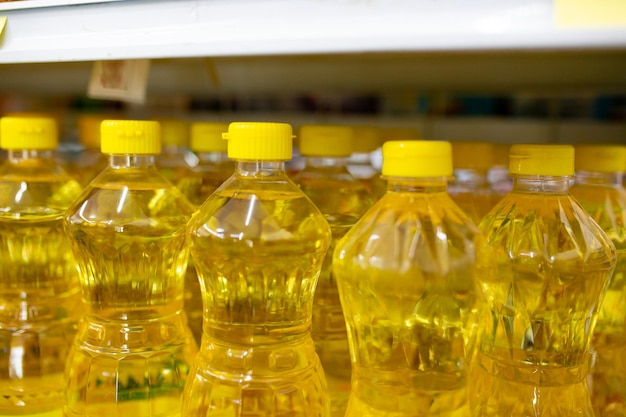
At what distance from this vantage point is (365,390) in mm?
883

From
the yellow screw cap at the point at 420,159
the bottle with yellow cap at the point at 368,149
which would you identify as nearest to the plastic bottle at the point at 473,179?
the bottle with yellow cap at the point at 368,149

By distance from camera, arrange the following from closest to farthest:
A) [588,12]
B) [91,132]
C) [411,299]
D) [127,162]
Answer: [588,12], [411,299], [127,162], [91,132]

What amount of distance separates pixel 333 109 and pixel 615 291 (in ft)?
4.16

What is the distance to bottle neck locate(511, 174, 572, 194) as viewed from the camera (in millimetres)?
908

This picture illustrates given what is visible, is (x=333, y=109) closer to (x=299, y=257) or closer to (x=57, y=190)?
(x=57, y=190)

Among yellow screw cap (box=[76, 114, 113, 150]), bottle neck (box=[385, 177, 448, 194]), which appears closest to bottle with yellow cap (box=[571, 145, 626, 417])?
bottle neck (box=[385, 177, 448, 194])

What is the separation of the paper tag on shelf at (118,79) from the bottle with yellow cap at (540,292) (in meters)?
0.73

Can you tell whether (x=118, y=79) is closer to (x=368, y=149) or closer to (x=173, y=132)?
(x=173, y=132)

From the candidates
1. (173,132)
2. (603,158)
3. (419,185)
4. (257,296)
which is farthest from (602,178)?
(173,132)

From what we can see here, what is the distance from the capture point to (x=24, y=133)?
3.69ft

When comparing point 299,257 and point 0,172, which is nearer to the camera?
point 299,257

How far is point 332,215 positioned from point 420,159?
1.24 feet

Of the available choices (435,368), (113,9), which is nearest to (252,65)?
(113,9)

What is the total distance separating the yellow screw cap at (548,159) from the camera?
0.85 meters
